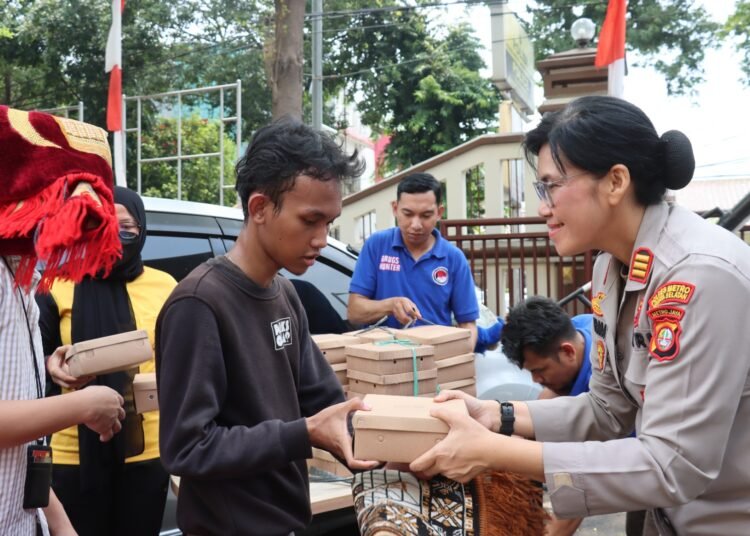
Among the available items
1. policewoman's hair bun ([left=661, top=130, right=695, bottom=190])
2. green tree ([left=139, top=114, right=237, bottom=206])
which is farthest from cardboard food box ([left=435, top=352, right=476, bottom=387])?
green tree ([left=139, top=114, right=237, bottom=206])

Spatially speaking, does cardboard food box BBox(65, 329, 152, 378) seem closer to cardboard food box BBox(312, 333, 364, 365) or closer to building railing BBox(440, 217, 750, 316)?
cardboard food box BBox(312, 333, 364, 365)

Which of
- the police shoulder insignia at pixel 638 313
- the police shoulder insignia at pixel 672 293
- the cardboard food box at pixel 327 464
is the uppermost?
the police shoulder insignia at pixel 672 293

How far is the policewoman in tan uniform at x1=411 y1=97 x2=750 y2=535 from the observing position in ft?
5.19

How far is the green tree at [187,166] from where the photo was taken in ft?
50.1

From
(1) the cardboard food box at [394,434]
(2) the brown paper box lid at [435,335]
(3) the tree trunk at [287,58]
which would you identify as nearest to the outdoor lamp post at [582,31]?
→ (3) the tree trunk at [287,58]

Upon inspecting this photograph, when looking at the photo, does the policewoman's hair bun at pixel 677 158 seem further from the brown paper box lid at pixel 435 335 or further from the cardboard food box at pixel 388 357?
the brown paper box lid at pixel 435 335

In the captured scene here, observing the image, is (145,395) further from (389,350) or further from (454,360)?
(454,360)

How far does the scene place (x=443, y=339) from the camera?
3480 millimetres

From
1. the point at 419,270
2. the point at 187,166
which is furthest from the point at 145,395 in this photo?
the point at 187,166

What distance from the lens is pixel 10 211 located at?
4.98 ft

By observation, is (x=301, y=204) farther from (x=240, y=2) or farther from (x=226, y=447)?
(x=240, y=2)

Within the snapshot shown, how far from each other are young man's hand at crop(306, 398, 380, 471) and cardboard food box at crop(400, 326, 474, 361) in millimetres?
1614

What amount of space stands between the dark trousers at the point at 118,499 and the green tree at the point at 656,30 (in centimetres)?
2208

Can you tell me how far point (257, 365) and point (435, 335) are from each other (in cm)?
173
